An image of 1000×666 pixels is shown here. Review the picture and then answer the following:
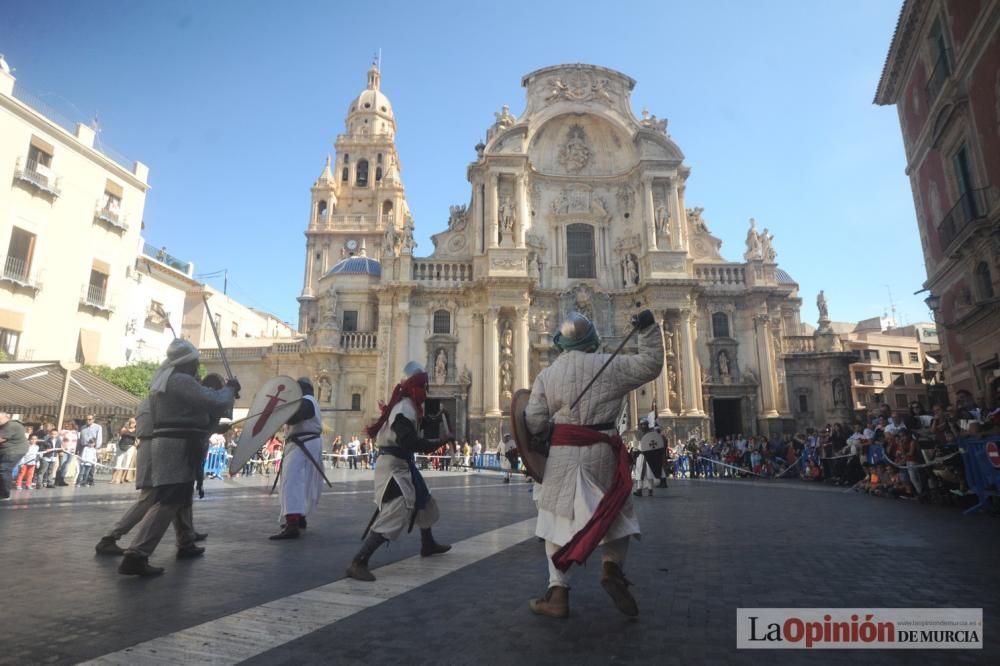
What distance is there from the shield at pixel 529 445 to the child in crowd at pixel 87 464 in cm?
1485

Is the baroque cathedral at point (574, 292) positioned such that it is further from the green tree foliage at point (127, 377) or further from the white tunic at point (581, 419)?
the white tunic at point (581, 419)

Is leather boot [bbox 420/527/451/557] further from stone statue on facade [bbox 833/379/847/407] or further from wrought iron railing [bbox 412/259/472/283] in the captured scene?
stone statue on facade [bbox 833/379/847/407]

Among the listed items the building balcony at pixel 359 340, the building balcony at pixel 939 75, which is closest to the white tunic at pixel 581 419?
the building balcony at pixel 939 75

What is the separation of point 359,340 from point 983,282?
25908 mm

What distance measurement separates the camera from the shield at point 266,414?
5836mm

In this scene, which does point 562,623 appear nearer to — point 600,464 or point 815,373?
point 600,464

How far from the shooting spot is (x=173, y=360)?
16.4 ft

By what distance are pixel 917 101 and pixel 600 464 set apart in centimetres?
2190

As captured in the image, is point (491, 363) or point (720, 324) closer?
point (491, 363)

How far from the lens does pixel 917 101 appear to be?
18.8m

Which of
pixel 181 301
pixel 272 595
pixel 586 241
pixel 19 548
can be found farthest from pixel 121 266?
pixel 272 595

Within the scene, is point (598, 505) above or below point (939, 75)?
below

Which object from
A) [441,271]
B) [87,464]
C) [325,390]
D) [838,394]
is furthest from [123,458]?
[838,394]

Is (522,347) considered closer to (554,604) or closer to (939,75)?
(939,75)
